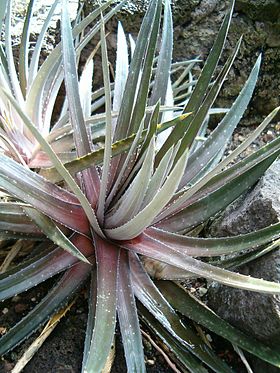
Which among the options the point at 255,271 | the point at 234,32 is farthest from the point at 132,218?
the point at 234,32

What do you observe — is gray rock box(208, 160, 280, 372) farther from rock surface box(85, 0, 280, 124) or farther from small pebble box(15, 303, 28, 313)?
rock surface box(85, 0, 280, 124)

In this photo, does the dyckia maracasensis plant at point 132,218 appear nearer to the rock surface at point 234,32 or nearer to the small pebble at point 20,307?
the small pebble at point 20,307

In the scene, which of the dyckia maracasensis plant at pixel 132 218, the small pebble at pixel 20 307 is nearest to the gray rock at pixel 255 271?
the dyckia maracasensis plant at pixel 132 218

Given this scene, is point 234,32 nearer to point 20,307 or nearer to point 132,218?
point 132,218

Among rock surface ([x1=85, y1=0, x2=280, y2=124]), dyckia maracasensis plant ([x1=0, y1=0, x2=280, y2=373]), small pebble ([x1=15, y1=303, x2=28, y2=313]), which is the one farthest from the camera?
rock surface ([x1=85, y1=0, x2=280, y2=124])

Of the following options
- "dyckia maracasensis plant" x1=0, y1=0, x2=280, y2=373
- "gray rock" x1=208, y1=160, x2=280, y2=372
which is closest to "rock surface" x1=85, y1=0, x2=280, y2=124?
"dyckia maracasensis plant" x1=0, y1=0, x2=280, y2=373

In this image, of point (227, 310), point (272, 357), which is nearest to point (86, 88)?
point (227, 310)
